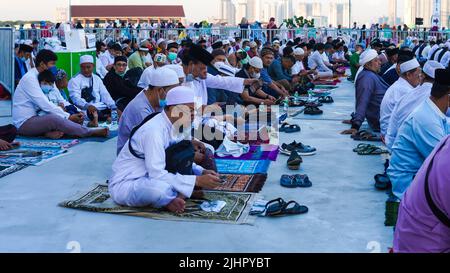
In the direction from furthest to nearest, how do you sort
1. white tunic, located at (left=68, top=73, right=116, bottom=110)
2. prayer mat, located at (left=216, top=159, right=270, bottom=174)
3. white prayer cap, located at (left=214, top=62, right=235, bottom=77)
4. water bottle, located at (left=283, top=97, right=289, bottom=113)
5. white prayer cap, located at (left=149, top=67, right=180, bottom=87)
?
water bottle, located at (left=283, top=97, right=289, bottom=113) < white tunic, located at (left=68, top=73, right=116, bottom=110) < white prayer cap, located at (left=214, top=62, right=235, bottom=77) < prayer mat, located at (left=216, top=159, right=270, bottom=174) < white prayer cap, located at (left=149, top=67, right=180, bottom=87)

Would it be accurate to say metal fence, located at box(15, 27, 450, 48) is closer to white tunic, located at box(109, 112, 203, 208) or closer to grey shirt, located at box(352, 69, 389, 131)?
grey shirt, located at box(352, 69, 389, 131)

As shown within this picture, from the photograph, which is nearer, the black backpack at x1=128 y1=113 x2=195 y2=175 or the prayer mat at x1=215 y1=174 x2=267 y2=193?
the black backpack at x1=128 y1=113 x2=195 y2=175

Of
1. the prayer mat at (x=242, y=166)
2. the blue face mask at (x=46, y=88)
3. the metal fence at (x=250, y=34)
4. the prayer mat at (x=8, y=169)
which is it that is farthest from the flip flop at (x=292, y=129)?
the metal fence at (x=250, y=34)

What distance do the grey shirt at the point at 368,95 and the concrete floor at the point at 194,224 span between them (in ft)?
5.04

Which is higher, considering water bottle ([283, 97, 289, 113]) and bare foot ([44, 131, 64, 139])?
water bottle ([283, 97, 289, 113])

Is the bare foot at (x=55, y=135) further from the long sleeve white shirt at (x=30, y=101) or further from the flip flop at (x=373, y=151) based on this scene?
the flip flop at (x=373, y=151)

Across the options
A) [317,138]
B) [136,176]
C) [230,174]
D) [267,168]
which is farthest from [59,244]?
[317,138]

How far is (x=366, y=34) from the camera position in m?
25.0

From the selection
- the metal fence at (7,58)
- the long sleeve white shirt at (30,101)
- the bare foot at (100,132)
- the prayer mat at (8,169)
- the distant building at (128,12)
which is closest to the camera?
the prayer mat at (8,169)

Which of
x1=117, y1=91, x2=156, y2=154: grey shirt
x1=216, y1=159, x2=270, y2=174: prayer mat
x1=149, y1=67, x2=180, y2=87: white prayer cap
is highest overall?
x1=149, y1=67, x2=180, y2=87: white prayer cap

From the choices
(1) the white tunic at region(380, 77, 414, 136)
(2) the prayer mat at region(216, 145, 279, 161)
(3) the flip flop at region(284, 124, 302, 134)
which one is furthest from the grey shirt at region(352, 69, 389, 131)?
(2) the prayer mat at region(216, 145, 279, 161)

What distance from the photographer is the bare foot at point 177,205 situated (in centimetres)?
471

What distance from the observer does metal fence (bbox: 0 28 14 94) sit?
10.1 meters

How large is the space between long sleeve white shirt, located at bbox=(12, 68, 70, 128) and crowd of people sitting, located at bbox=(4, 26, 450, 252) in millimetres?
12
